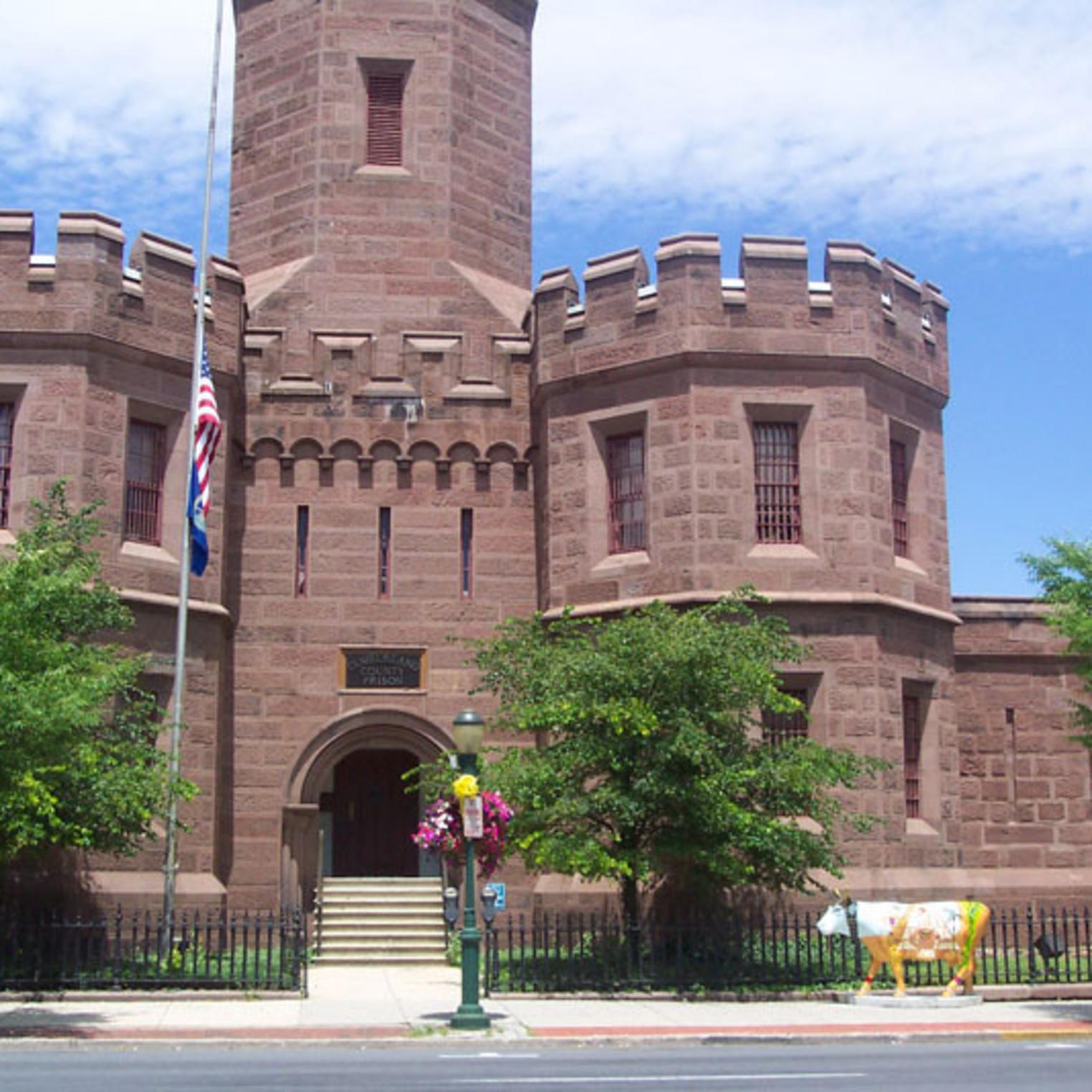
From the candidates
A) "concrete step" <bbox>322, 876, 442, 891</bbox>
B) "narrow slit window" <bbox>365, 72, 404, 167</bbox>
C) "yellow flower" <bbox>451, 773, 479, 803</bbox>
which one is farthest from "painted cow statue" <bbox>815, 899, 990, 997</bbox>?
"narrow slit window" <bbox>365, 72, 404, 167</bbox>

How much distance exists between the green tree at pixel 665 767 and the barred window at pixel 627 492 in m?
3.44

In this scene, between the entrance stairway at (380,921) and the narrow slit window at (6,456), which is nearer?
the narrow slit window at (6,456)

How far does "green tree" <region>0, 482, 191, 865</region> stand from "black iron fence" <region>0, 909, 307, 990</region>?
1019 millimetres

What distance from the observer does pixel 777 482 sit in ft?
72.2

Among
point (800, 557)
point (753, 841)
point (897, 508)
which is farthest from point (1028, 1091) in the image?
point (897, 508)

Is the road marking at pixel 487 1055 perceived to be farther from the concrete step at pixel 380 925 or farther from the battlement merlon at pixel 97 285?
the battlement merlon at pixel 97 285

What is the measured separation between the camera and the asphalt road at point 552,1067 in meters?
11.3

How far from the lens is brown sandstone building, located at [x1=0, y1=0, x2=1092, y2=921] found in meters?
21.2

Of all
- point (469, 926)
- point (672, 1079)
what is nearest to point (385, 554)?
point (469, 926)

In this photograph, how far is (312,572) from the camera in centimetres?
2339

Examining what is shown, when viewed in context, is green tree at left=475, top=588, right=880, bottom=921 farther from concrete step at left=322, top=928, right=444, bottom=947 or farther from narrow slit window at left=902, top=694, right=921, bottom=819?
concrete step at left=322, top=928, right=444, bottom=947

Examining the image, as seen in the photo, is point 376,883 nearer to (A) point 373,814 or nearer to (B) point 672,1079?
(A) point 373,814

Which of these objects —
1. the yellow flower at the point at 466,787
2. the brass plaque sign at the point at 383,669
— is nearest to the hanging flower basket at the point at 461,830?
the yellow flower at the point at 466,787

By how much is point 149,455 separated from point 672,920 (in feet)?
32.2
